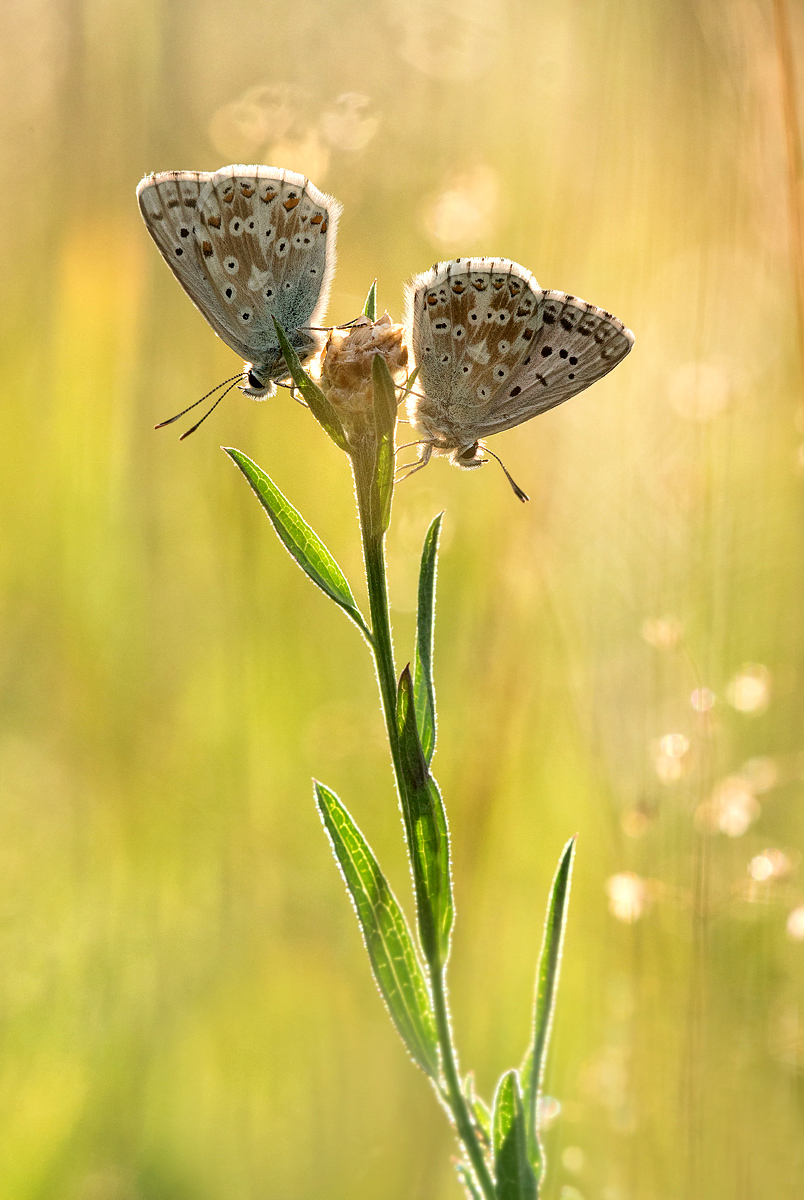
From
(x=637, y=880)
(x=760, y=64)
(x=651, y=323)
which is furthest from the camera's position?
(x=651, y=323)

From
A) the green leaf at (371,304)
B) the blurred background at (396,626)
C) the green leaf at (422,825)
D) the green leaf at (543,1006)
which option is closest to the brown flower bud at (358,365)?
the green leaf at (371,304)

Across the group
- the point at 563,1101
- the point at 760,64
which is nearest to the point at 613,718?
the point at 563,1101

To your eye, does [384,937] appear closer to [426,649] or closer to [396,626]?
[426,649]

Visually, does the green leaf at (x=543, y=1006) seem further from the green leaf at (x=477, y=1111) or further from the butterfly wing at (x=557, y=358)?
the butterfly wing at (x=557, y=358)

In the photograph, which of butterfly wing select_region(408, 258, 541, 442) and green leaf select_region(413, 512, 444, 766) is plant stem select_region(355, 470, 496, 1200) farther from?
butterfly wing select_region(408, 258, 541, 442)

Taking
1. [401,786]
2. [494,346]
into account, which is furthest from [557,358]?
[401,786]

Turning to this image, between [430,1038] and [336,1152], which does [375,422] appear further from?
[336,1152]

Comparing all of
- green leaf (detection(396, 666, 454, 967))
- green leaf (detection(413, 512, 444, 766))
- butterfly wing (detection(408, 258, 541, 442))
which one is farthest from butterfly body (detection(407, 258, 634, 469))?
green leaf (detection(396, 666, 454, 967))
